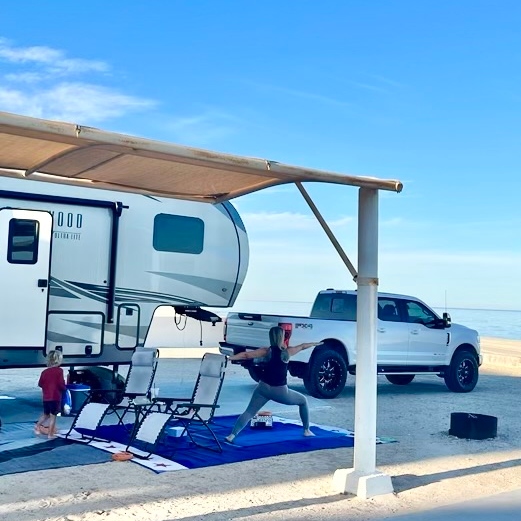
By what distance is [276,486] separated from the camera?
7258 millimetres


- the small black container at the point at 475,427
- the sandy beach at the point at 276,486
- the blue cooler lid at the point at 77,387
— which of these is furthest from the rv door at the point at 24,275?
the small black container at the point at 475,427

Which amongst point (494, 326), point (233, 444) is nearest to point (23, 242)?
point (233, 444)

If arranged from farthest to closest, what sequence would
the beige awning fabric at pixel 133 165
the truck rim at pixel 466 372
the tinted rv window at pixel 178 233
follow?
the truck rim at pixel 466 372, the tinted rv window at pixel 178 233, the beige awning fabric at pixel 133 165

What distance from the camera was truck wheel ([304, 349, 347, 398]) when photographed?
43.3 feet

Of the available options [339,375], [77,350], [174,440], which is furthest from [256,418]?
[339,375]

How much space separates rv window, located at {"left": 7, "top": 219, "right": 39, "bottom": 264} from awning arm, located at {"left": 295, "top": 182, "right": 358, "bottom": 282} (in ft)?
15.0

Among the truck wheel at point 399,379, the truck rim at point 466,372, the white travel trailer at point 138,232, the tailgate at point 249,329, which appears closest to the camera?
the white travel trailer at point 138,232

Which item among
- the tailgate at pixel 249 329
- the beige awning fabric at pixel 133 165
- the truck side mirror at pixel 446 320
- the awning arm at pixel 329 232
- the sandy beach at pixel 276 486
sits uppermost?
the beige awning fabric at pixel 133 165

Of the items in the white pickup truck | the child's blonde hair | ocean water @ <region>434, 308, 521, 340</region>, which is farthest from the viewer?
ocean water @ <region>434, 308, 521, 340</region>

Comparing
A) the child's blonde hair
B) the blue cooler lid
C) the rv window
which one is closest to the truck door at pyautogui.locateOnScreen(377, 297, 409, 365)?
the blue cooler lid

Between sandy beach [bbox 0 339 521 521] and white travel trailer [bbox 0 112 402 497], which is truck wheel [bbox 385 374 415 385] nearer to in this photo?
white travel trailer [bbox 0 112 402 497]

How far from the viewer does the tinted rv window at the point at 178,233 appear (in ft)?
39.2

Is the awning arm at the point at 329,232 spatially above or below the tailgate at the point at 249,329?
above

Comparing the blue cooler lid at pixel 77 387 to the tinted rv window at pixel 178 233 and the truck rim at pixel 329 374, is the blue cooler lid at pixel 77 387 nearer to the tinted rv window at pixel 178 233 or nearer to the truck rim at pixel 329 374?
the tinted rv window at pixel 178 233
